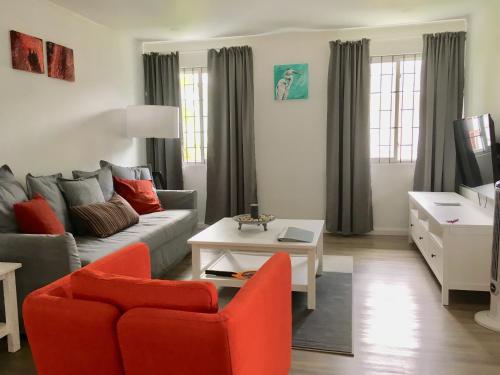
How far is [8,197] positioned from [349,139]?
3.59 m

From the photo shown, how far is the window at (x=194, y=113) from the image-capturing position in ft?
18.3

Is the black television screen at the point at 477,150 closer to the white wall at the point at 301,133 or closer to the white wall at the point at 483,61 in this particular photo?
the white wall at the point at 483,61

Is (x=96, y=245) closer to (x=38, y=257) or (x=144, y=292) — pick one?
(x=38, y=257)

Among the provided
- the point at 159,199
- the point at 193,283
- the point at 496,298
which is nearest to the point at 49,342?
the point at 193,283

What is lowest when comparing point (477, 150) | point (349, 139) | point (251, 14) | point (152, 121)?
point (477, 150)

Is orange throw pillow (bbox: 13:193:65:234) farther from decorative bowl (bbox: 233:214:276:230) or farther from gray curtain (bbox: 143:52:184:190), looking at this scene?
gray curtain (bbox: 143:52:184:190)

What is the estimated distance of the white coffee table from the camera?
9.59 ft

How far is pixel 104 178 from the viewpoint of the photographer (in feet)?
13.1

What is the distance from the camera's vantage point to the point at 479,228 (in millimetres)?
2967

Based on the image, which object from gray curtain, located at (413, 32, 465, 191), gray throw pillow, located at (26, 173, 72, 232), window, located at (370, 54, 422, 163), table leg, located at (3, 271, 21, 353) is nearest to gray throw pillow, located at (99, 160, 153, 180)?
gray throw pillow, located at (26, 173, 72, 232)

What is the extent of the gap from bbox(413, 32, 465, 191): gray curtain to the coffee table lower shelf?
216 cm

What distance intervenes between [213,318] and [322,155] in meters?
4.22

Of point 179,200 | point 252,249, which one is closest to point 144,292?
point 252,249

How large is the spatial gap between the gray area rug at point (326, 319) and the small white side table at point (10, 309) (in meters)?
1.63
